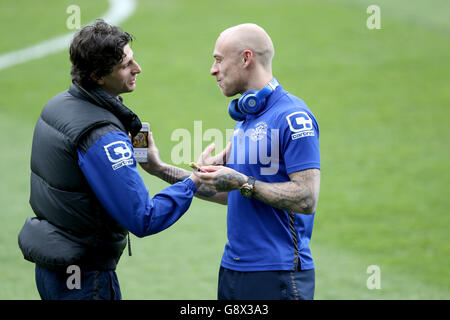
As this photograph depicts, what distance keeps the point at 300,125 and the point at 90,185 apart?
1.20 meters

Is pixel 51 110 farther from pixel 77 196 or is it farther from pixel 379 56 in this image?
pixel 379 56

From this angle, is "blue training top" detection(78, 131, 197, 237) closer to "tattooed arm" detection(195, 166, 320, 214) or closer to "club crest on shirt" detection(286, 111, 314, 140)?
"tattooed arm" detection(195, 166, 320, 214)

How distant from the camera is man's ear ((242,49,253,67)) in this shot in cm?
380

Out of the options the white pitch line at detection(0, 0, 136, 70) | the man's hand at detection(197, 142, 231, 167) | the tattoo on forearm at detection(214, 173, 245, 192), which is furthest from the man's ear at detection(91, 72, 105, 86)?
the white pitch line at detection(0, 0, 136, 70)

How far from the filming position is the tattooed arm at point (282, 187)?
11.5ft

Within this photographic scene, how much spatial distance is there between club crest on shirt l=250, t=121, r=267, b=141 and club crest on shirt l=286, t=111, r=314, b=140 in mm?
165

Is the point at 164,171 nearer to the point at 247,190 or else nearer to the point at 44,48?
the point at 247,190

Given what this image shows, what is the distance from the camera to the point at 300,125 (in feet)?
11.7
